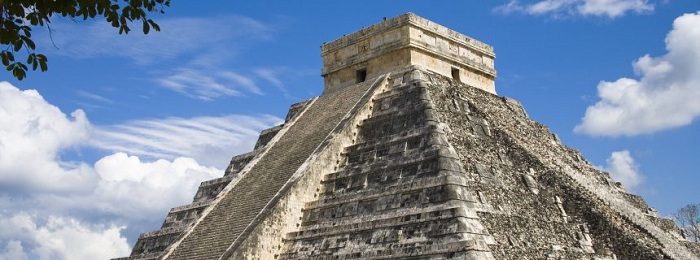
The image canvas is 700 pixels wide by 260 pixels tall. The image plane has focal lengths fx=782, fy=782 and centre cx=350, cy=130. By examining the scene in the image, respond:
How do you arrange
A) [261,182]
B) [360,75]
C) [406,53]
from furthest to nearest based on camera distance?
[360,75] < [406,53] < [261,182]

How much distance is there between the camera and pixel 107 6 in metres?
6.44

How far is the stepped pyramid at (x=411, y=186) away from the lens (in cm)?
1262

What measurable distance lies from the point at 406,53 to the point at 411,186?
5.14 meters

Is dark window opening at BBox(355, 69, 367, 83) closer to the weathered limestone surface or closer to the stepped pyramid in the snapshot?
the stepped pyramid

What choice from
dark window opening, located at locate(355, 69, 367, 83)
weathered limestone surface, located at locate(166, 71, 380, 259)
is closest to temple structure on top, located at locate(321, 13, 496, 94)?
dark window opening, located at locate(355, 69, 367, 83)

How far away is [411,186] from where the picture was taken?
13.0 m

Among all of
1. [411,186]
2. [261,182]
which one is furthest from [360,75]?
[411,186]

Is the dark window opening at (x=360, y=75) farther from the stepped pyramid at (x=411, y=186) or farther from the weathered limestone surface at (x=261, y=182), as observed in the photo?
the weathered limestone surface at (x=261, y=182)

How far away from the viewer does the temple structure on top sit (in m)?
17.5

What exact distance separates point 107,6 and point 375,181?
801 cm

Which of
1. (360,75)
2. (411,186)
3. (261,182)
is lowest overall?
(411,186)

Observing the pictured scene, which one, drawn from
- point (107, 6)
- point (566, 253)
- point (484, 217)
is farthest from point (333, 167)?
point (107, 6)

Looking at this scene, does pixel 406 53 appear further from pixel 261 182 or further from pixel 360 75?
pixel 261 182

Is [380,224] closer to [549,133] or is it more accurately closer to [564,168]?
[564,168]
